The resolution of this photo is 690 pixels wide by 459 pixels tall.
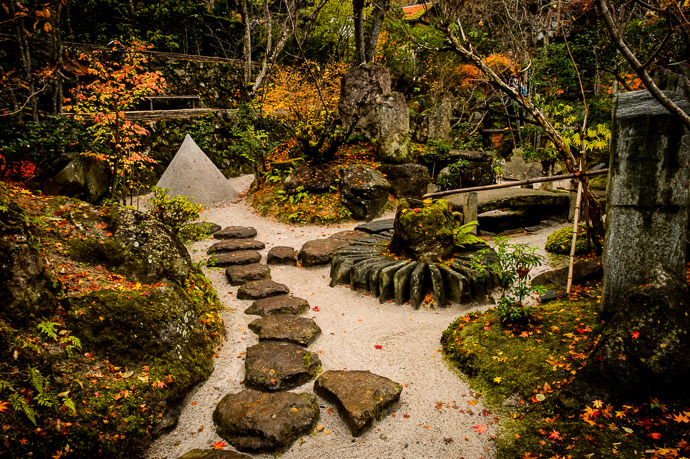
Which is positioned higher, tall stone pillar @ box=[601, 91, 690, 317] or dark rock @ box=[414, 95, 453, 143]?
dark rock @ box=[414, 95, 453, 143]

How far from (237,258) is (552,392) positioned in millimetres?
5422

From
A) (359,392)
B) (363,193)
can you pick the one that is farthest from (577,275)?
(363,193)

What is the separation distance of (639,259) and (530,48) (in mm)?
13693

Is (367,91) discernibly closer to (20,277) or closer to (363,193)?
(363,193)

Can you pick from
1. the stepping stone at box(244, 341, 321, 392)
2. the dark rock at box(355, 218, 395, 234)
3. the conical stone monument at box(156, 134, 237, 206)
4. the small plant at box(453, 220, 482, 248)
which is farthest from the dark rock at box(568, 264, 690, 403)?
the conical stone monument at box(156, 134, 237, 206)

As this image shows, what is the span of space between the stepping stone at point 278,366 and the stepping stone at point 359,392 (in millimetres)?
233

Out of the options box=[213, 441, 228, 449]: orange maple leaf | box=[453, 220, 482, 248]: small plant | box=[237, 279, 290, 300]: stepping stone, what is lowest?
box=[213, 441, 228, 449]: orange maple leaf

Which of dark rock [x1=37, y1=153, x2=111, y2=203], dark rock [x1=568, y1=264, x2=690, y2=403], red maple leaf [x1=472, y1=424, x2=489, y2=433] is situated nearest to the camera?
dark rock [x1=568, y1=264, x2=690, y2=403]

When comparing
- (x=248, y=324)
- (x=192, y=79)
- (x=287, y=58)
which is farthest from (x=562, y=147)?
(x=287, y=58)

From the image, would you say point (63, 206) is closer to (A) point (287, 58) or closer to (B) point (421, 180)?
(B) point (421, 180)

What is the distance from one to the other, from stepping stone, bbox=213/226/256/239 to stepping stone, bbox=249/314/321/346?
3.91m

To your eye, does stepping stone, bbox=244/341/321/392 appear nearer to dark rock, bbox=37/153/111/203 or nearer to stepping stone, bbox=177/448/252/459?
stepping stone, bbox=177/448/252/459

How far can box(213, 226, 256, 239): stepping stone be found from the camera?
8.44 metres

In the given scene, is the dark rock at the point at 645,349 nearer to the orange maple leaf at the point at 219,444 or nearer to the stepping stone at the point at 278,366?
the stepping stone at the point at 278,366
